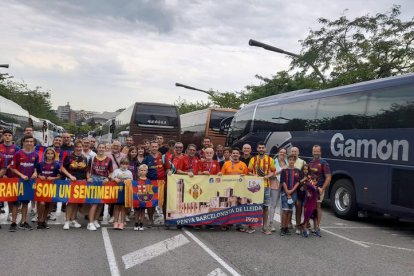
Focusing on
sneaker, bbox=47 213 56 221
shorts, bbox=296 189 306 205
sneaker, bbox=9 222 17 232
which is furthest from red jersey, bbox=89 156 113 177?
shorts, bbox=296 189 306 205

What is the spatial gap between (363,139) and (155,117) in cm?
1411

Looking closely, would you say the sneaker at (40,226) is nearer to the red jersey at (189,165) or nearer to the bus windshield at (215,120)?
the red jersey at (189,165)

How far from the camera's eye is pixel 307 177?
8734 mm

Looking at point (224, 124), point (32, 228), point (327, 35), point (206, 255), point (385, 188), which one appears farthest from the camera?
point (327, 35)

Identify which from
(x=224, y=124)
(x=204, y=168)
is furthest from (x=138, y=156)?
(x=224, y=124)

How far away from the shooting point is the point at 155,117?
22828 mm

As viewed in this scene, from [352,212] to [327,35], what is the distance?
1640cm

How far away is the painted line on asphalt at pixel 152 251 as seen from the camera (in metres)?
6.27

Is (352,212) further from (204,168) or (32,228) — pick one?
(32,228)

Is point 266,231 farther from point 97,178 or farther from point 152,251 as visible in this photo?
point 97,178

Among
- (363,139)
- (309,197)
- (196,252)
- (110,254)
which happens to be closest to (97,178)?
(110,254)

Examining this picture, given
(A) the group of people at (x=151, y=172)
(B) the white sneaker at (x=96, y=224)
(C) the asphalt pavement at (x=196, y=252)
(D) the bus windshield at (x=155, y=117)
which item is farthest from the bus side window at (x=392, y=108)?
(D) the bus windshield at (x=155, y=117)

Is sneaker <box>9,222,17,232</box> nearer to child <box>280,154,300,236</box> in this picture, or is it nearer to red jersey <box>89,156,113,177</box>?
red jersey <box>89,156,113,177</box>

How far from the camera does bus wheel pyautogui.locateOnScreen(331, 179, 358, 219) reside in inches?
415
